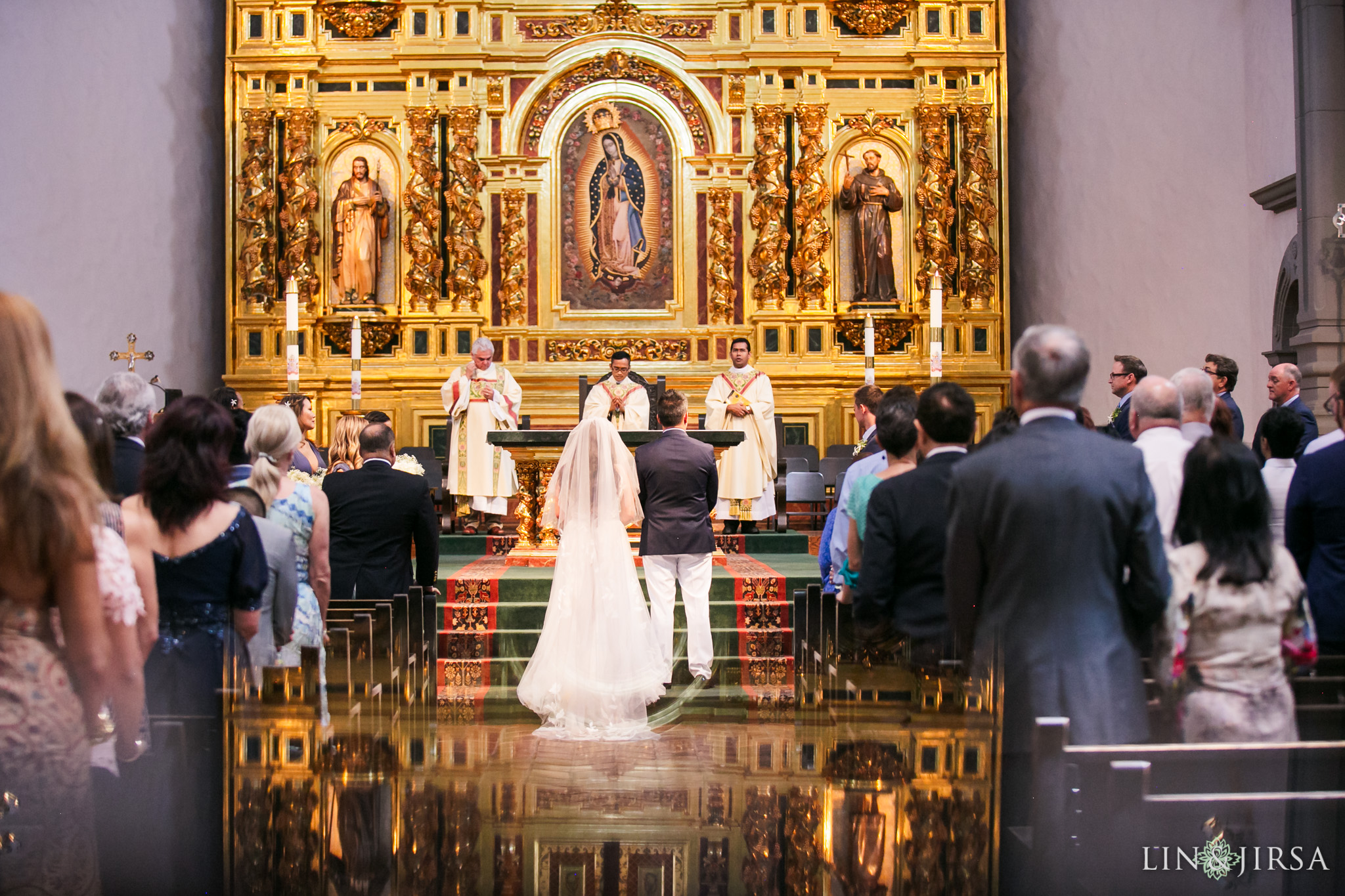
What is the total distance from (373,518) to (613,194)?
29.4 ft

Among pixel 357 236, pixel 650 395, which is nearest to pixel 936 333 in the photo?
pixel 650 395

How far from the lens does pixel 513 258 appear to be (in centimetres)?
1379

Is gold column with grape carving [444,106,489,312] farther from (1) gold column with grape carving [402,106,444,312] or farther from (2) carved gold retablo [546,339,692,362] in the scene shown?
(2) carved gold retablo [546,339,692,362]

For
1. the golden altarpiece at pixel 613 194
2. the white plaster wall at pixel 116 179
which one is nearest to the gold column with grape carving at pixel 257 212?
the golden altarpiece at pixel 613 194

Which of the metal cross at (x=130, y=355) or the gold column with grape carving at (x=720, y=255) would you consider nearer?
the metal cross at (x=130, y=355)

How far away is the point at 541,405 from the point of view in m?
13.6

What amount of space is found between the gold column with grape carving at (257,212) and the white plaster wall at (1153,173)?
8.61 metres

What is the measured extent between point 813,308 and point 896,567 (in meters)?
10.1

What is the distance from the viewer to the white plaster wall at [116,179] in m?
9.73

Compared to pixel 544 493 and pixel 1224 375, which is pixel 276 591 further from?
pixel 544 493

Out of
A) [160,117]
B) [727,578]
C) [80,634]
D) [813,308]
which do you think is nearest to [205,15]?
[160,117]

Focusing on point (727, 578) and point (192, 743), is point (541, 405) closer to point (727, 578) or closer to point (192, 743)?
point (727, 578)

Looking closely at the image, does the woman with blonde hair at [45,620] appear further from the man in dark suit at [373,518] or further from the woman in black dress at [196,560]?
the man in dark suit at [373,518]

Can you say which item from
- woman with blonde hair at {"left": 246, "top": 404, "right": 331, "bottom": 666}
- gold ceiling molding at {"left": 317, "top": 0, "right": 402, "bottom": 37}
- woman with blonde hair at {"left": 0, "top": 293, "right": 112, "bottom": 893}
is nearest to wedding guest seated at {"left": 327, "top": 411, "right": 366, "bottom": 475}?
woman with blonde hair at {"left": 246, "top": 404, "right": 331, "bottom": 666}
